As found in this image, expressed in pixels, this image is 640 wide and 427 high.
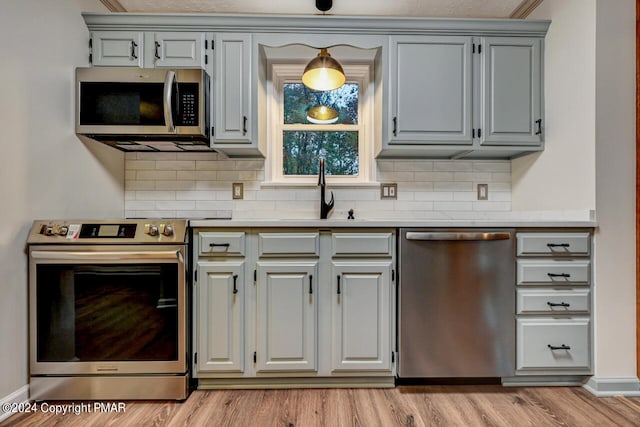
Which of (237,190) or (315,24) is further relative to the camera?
(237,190)

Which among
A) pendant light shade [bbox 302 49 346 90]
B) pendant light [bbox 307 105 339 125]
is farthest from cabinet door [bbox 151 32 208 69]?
pendant light [bbox 307 105 339 125]

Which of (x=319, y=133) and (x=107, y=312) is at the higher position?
(x=319, y=133)

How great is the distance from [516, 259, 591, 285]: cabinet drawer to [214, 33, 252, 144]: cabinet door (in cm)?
187

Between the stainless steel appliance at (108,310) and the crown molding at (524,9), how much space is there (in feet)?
8.81

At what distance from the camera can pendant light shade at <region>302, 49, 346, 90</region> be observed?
6.31 ft

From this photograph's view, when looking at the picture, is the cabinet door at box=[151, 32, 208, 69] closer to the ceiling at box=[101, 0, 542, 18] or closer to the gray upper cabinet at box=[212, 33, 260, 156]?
the gray upper cabinet at box=[212, 33, 260, 156]

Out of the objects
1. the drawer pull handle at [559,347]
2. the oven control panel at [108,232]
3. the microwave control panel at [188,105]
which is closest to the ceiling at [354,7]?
the microwave control panel at [188,105]

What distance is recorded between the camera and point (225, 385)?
1884mm

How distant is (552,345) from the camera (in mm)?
1875

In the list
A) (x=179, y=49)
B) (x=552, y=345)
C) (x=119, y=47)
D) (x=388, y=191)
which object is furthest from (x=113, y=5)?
(x=552, y=345)

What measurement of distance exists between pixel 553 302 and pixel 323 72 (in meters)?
1.86

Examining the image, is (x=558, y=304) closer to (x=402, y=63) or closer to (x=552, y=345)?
(x=552, y=345)

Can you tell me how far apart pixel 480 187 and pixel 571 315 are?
1049mm

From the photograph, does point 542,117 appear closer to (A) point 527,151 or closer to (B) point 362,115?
(A) point 527,151
